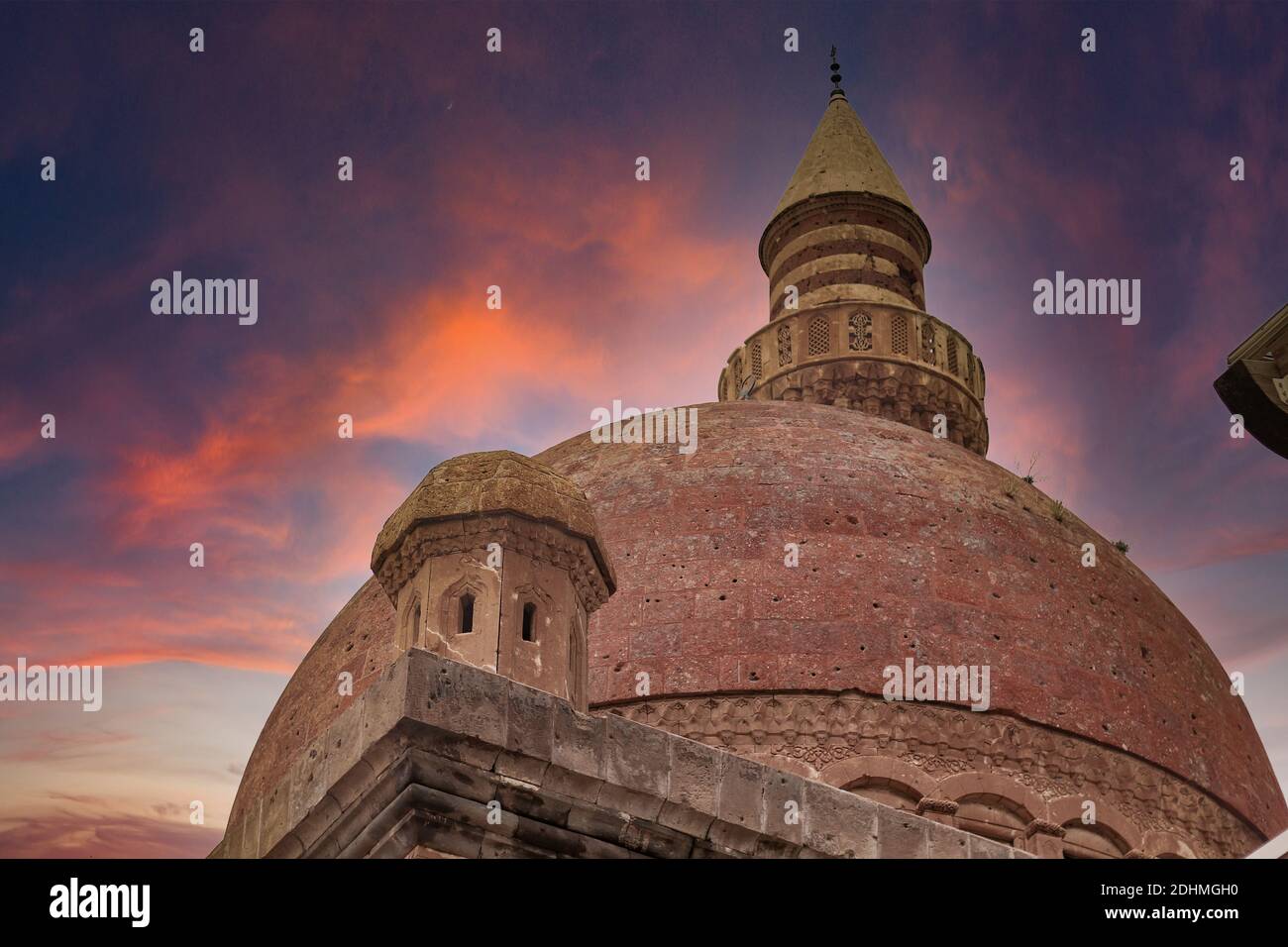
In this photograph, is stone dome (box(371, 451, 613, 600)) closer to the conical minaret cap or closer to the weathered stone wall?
the weathered stone wall

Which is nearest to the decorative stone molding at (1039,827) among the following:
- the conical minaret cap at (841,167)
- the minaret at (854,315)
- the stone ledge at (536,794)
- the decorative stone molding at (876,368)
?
the stone ledge at (536,794)

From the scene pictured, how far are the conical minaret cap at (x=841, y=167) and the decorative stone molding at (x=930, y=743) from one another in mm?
11664

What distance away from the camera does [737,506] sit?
15516 mm

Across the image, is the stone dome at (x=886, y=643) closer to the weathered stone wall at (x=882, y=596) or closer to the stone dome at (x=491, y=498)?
the weathered stone wall at (x=882, y=596)

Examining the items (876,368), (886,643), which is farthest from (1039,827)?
(876,368)

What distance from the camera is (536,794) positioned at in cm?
624

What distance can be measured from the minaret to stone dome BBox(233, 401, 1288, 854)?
4803mm

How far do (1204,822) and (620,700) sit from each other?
5.17 m

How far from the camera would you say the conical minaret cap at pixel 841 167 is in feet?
79.6

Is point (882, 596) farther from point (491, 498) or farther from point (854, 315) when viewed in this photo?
point (854, 315)

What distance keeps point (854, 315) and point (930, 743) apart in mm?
9410

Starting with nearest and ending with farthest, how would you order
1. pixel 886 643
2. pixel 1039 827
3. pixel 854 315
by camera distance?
pixel 1039 827
pixel 886 643
pixel 854 315

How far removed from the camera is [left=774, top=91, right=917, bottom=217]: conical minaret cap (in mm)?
24250

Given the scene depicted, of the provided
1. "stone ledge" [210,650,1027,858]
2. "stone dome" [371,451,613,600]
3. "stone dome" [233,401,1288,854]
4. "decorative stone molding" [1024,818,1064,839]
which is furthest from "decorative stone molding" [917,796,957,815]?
"stone ledge" [210,650,1027,858]
